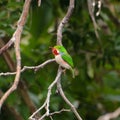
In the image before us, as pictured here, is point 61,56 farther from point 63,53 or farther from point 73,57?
point 73,57

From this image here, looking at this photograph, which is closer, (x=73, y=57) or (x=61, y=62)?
(x=61, y=62)

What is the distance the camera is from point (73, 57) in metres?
2.52

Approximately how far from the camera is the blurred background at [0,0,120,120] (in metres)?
2.13

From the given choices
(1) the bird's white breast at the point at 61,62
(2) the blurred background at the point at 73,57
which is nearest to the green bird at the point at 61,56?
(1) the bird's white breast at the point at 61,62

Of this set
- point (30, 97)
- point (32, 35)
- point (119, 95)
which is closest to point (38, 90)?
point (30, 97)

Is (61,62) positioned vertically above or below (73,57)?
above

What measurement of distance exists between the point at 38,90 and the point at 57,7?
531 mm

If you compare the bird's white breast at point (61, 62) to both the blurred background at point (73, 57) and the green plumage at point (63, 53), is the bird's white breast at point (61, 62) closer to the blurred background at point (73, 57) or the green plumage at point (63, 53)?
the green plumage at point (63, 53)

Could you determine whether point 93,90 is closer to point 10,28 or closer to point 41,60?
point 41,60

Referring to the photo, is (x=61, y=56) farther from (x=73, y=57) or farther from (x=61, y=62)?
(x=73, y=57)

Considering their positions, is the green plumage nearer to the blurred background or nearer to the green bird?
the green bird

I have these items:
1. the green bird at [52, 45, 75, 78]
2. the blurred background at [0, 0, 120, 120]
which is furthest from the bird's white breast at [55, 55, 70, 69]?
the blurred background at [0, 0, 120, 120]

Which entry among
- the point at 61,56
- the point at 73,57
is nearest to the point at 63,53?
the point at 61,56

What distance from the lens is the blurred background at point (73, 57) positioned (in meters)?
2.13
